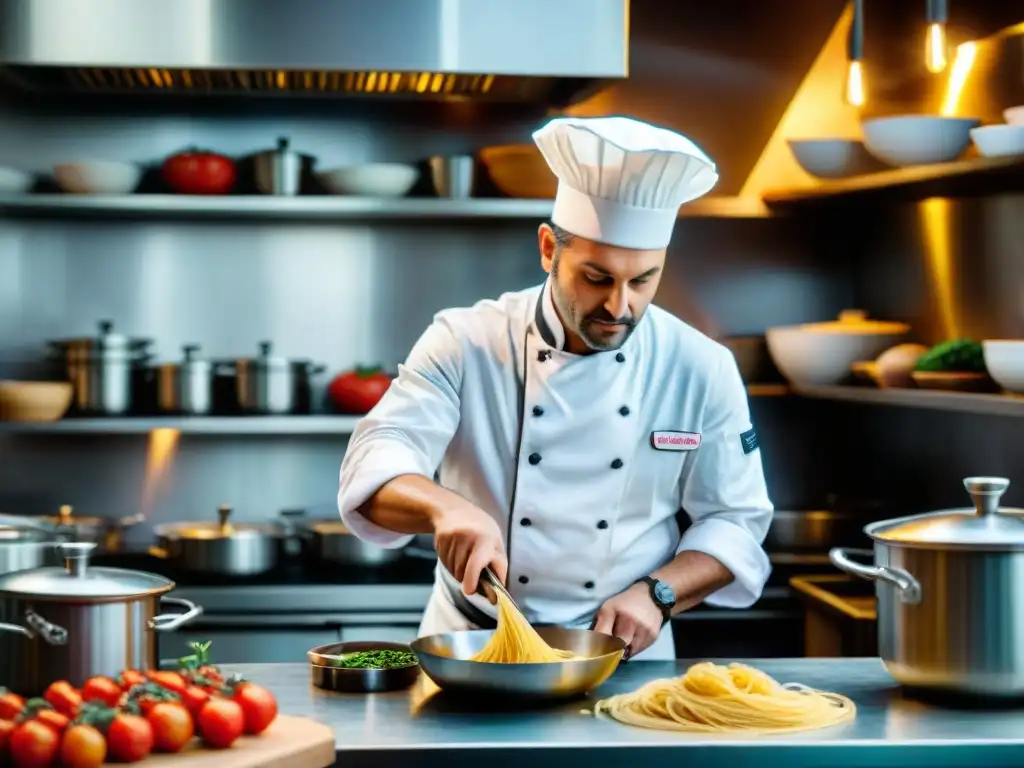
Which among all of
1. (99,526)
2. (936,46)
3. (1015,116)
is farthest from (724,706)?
(99,526)

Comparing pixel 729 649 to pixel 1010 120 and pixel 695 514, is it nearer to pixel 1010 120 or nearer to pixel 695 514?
pixel 695 514

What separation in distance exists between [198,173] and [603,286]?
2.03 metres

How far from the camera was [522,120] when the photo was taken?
14.5ft

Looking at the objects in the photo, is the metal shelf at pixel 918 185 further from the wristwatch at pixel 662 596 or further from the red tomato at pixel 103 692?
the red tomato at pixel 103 692

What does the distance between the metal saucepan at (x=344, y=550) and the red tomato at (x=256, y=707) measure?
2.14 metres

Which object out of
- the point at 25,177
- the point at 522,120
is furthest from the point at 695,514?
the point at 25,177

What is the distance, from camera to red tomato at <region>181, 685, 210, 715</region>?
175 centimetres

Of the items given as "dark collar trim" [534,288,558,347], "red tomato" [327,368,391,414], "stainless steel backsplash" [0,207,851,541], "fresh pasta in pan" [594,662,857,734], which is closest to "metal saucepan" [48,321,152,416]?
"stainless steel backsplash" [0,207,851,541]

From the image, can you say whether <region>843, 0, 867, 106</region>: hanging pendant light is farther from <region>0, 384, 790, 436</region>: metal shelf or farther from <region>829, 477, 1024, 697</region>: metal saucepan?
<region>0, 384, 790, 436</region>: metal shelf

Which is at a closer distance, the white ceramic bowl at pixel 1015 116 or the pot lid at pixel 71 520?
the white ceramic bowl at pixel 1015 116

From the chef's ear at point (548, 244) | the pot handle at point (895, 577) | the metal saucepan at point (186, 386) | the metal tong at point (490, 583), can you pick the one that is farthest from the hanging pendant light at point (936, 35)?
the metal saucepan at point (186, 386)

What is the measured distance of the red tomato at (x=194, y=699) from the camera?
175 centimetres

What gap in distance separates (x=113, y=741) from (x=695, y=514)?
137 cm

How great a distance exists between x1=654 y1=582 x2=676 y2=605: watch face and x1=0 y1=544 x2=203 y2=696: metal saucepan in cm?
88
